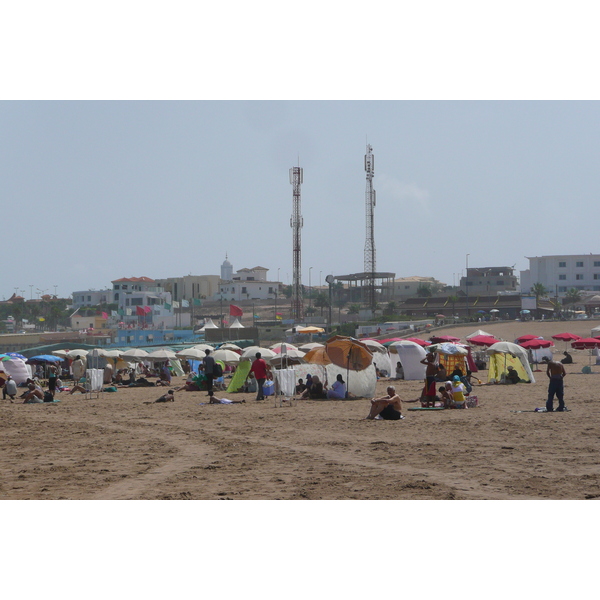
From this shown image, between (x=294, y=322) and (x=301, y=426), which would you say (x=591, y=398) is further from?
(x=294, y=322)

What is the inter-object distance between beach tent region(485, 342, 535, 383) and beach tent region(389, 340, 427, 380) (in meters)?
2.20

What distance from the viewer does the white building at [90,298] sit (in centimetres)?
11194

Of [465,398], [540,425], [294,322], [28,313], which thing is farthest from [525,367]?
[28,313]

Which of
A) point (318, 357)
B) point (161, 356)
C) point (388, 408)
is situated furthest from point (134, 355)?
point (388, 408)

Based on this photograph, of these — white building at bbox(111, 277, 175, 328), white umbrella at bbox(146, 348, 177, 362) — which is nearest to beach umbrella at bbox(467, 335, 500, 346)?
white umbrella at bbox(146, 348, 177, 362)

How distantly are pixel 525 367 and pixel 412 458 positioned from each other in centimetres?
1333

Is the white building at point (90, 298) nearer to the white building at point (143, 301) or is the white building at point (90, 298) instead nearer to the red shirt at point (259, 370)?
the white building at point (143, 301)

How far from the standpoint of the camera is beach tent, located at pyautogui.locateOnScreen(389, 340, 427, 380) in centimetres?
2270

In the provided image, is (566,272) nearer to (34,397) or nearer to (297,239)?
(297,239)

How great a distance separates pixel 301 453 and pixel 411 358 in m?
13.6

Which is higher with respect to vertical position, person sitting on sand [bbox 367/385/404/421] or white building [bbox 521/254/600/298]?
white building [bbox 521/254/600/298]

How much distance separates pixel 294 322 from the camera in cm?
7619

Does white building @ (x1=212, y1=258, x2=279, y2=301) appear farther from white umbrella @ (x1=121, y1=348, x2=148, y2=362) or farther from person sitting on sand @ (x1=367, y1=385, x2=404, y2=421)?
person sitting on sand @ (x1=367, y1=385, x2=404, y2=421)

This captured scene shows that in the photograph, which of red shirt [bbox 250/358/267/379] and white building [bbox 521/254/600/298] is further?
white building [bbox 521/254/600/298]
